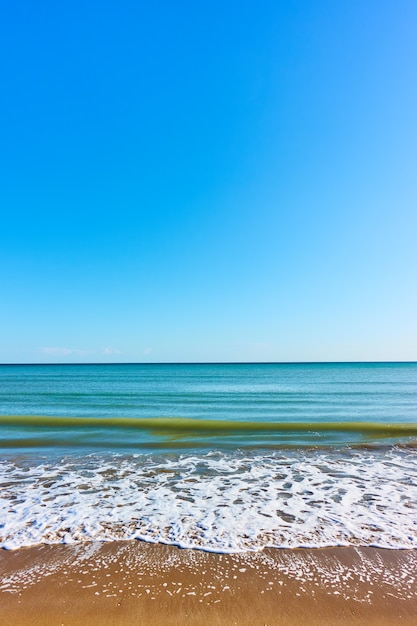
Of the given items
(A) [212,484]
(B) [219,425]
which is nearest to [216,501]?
(A) [212,484]

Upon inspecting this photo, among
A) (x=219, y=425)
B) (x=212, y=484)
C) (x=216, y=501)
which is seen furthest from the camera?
(x=219, y=425)

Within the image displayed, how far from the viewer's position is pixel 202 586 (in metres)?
4.44

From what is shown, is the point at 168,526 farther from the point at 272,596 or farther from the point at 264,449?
the point at 264,449

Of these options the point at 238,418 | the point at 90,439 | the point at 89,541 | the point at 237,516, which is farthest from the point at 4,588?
the point at 238,418

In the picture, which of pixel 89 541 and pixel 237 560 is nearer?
pixel 237 560

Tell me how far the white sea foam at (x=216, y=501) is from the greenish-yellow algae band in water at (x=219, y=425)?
498 cm

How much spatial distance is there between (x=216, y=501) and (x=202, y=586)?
3157 millimetres

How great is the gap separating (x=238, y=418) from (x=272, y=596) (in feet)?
54.9

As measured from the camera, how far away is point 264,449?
12.8 meters

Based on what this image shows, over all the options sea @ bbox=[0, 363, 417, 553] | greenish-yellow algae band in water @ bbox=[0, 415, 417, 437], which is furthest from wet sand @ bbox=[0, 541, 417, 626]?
greenish-yellow algae band in water @ bbox=[0, 415, 417, 437]

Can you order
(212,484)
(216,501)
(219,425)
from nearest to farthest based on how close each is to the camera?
(216,501)
(212,484)
(219,425)

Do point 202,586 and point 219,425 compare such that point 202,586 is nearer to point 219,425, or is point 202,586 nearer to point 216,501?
point 216,501

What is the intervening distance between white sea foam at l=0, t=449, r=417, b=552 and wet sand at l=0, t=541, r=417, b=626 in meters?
0.43

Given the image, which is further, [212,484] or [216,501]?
[212,484]
